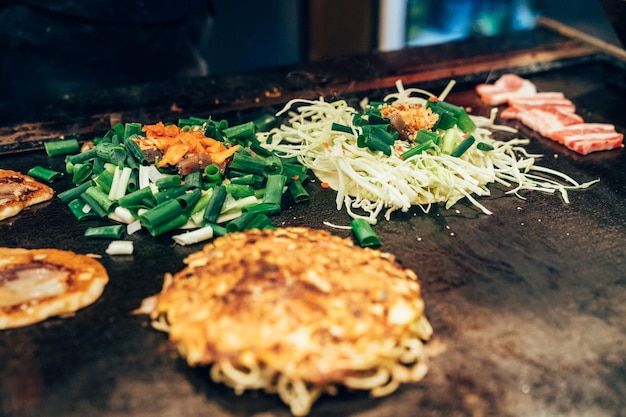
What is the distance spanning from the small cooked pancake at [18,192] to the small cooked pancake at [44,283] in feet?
1.30

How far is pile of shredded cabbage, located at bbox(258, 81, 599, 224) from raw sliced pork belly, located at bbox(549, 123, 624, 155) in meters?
0.29

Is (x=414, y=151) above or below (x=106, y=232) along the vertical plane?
above

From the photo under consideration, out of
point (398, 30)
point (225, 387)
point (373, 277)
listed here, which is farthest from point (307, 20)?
point (225, 387)

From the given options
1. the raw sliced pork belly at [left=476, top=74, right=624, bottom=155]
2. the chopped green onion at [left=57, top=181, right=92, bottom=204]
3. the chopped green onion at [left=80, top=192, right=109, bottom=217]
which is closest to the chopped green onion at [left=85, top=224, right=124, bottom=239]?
the chopped green onion at [left=80, top=192, right=109, bottom=217]

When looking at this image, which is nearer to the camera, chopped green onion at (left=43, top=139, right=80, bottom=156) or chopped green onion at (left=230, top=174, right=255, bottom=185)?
chopped green onion at (left=230, top=174, right=255, bottom=185)

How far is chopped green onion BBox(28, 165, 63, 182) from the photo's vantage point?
340 cm

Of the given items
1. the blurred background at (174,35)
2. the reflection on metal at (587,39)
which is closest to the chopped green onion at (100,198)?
the blurred background at (174,35)

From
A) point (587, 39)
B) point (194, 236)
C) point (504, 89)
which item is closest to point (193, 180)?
point (194, 236)

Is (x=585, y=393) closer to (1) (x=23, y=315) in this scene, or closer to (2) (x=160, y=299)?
(2) (x=160, y=299)

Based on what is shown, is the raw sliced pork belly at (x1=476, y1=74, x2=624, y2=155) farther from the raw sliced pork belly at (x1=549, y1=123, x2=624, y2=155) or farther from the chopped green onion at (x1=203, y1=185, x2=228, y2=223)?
the chopped green onion at (x1=203, y1=185, x2=228, y2=223)

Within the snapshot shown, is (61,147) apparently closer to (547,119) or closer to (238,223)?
(238,223)

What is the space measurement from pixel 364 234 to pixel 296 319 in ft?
2.81

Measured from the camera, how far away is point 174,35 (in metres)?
5.11

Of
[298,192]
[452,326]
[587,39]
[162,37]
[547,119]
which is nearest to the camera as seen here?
[452,326]
